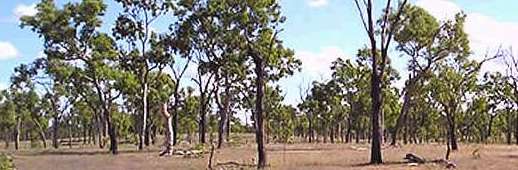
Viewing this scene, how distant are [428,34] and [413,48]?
1.91 meters

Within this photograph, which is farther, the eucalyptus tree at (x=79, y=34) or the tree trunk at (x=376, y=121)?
the eucalyptus tree at (x=79, y=34)

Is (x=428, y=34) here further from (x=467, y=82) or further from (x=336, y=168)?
(x=336, y=168)

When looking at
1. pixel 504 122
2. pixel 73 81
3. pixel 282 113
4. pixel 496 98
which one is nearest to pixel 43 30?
pixel 73 81

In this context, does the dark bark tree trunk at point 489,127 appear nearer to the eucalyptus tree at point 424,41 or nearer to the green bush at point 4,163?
the eucalyptus tree at point 424,41

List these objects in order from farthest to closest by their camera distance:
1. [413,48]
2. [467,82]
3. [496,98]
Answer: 1. [496,98]
2. [413,48]
3. [467,82]

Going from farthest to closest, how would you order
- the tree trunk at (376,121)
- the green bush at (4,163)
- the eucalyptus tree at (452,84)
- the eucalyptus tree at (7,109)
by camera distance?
1. the eucalyptus tree at (7,109)
2. the eucalyptus tree at (452,84)
3. the tree trunk at (376,121)
4. the green bush at (4,163)

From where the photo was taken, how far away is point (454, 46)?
183ft

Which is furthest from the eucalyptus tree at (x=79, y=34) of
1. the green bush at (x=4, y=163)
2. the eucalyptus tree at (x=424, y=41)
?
the green bush at (x=4, y=163)

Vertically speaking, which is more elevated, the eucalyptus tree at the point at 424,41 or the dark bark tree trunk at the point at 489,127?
the eucalyptus tree at the point at 424,41

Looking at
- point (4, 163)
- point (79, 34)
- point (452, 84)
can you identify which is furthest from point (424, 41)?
point (4, 163)

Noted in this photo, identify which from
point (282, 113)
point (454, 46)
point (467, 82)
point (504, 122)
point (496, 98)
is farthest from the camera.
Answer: point (504, 122)

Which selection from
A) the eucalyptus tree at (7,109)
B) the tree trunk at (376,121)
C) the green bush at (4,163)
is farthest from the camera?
the eucalyptus tree at (7,109)

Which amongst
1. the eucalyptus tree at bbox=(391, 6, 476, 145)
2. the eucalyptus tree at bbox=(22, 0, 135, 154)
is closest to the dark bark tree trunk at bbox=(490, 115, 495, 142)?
the eucalyptus tree at bbox=(391, 6, 476, 145)

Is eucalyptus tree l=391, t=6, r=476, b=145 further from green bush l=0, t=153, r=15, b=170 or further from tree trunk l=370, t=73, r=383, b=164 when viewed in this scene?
green bush l=0, t=153, r=15, b=170
